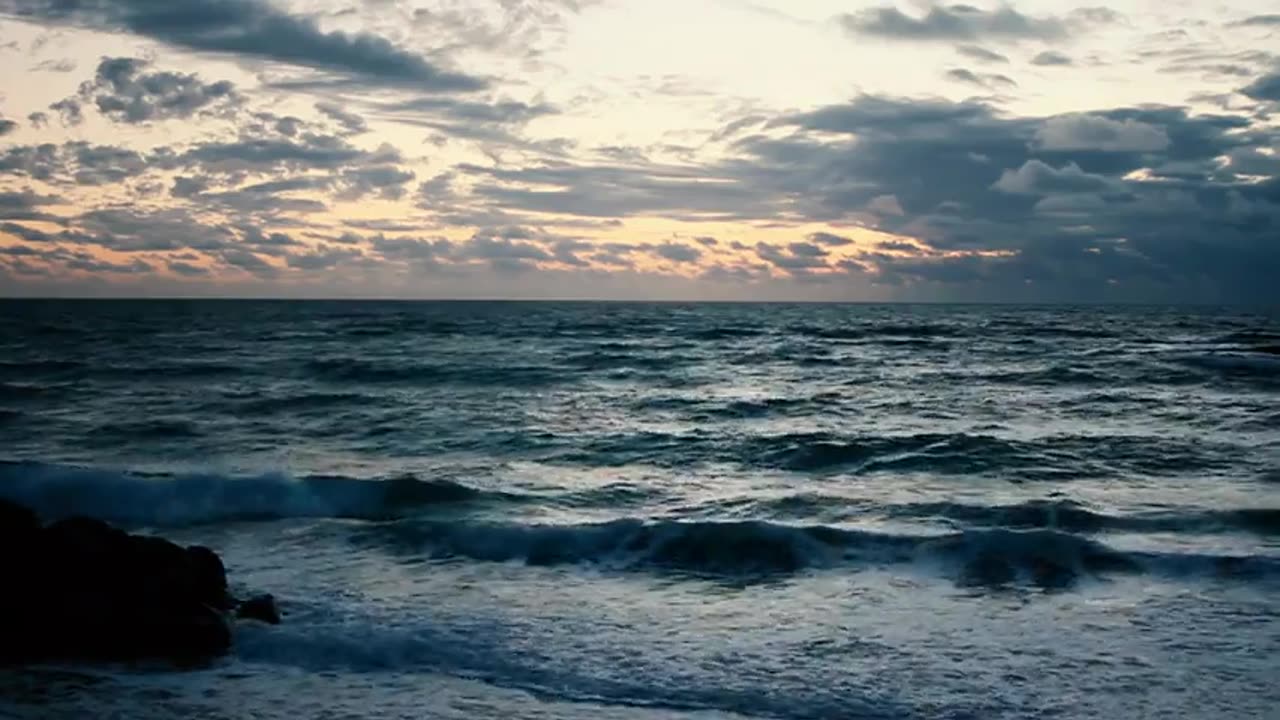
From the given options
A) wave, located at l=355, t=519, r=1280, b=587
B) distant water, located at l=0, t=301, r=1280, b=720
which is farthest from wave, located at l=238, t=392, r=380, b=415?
wave, located at l=355, t=519, r=1280, b=587

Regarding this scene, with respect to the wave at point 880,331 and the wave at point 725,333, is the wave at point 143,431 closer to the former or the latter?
the wave at point 725,333

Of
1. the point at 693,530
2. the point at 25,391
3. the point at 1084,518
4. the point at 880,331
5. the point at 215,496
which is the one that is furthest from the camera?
the point at 880,331

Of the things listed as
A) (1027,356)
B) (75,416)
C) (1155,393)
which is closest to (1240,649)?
(1155,393)

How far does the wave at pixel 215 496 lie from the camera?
17750 mm

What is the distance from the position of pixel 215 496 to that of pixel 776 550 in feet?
33.5

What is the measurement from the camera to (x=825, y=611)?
467 inches

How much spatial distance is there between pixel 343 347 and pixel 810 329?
99.8 feet

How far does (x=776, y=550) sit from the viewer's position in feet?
48.3

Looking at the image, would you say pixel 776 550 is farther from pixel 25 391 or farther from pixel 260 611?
pixel 25 391

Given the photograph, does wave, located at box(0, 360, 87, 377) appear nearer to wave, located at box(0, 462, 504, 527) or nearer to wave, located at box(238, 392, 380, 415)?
wave, located at box(238, 392, 380, 415)

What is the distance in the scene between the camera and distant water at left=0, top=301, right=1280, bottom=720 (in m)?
9.34

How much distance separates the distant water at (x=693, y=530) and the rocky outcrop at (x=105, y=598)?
51 cm

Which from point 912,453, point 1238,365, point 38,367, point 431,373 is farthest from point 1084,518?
point 38,367

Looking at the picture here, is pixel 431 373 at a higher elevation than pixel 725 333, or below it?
below
